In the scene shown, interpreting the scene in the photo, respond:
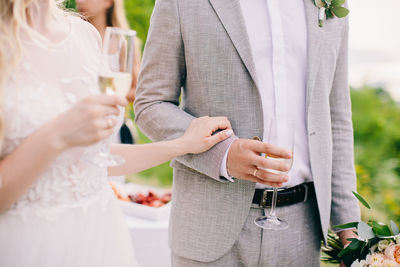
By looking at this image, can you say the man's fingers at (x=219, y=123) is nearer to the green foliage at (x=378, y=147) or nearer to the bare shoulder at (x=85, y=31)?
the bare shoulder at (x=85, y=31)

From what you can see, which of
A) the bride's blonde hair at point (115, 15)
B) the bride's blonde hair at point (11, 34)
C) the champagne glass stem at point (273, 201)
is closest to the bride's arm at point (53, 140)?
the bride's blonde hair at point (11, 34)

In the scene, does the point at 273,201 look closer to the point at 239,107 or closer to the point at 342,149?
the point at 239,107

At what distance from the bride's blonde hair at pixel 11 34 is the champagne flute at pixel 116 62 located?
0.82ft

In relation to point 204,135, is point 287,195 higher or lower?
lower

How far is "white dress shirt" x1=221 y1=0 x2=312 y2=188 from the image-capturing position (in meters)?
1.59

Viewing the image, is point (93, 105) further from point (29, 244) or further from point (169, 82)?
point (169, 82)

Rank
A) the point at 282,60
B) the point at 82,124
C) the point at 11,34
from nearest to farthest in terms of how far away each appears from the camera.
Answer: the point at 82,124 < the point at 11,34 < the point at 282,60

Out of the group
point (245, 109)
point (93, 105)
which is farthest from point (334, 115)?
point (93, 105)

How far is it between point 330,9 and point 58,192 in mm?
1312

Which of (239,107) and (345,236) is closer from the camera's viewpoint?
(239,107)

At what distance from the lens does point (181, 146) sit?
1.49 meters

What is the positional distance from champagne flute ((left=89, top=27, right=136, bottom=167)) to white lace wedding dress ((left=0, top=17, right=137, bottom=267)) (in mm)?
161

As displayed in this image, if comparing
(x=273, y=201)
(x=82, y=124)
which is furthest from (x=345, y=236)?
(x=82, y=124)

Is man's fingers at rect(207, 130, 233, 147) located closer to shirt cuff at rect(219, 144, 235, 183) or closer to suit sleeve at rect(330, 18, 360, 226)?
shirt cuff at rect(219, 144, 235, 183)
